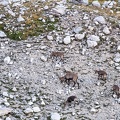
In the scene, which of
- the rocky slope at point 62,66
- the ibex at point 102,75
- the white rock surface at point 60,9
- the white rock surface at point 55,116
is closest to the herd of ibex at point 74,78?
the ibex at point 102,75

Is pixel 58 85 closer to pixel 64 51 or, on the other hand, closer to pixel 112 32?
pixel 64 51

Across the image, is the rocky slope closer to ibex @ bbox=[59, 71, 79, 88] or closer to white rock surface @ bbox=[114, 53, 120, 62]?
white rock surface @ bbox=[114, 53, 120, 62]

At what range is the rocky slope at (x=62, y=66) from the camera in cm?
1420

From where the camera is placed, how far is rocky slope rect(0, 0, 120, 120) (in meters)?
14.2

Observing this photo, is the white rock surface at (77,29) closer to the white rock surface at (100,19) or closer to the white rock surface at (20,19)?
the white rock surface at (100,19)

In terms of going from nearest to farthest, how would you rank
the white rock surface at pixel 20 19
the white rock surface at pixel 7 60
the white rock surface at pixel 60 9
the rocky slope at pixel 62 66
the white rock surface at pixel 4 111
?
the white rock surface at pixel 4 111 → the rocky slope at pixel 62 66 → the white rock surface at pixel 7 60 → the white rock surface at pixel 20 19 → the white rock surface at pixel 60 9

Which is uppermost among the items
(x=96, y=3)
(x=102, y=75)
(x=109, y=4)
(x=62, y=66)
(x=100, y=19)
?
(x=100, y=19)

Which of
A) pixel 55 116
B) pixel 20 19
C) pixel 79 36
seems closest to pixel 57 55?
pixel 79 36

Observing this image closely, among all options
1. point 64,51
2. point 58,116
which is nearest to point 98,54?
point 64,51

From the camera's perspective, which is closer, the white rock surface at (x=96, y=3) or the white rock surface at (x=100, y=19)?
the white rock surface at (x=100, y=19)

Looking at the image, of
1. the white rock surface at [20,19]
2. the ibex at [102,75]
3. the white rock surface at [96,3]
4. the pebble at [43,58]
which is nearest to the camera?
the ibex at [102,75]

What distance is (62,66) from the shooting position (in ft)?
53.6

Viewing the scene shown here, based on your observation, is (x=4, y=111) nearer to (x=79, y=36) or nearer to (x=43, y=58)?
(x=43, y=58)

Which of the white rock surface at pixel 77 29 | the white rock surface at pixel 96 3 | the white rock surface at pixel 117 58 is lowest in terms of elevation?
the white rock surface at pixel 96 3
